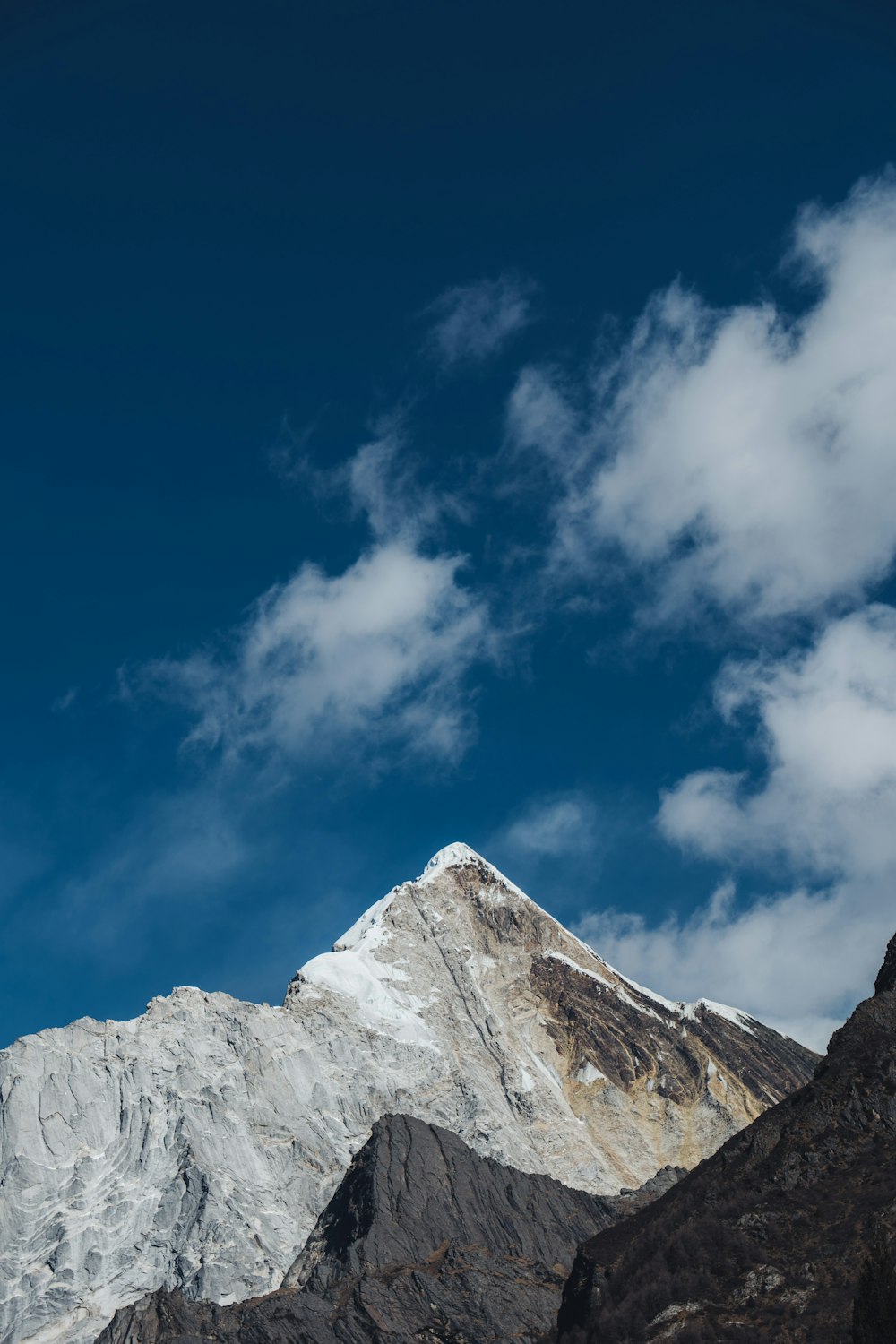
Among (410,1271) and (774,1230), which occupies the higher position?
(410,1271)

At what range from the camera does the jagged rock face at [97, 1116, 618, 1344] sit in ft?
501

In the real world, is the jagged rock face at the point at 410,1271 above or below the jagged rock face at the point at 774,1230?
above

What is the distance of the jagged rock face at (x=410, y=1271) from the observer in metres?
153

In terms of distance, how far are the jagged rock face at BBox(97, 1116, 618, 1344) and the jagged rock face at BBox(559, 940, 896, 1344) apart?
4966 centimetres

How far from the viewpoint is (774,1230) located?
95.2 m

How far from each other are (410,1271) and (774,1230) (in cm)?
8274

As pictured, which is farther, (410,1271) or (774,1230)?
(410,1271)

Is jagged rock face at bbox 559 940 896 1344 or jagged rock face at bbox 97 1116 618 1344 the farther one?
jagged rock face at bbox 97 1116 618 1344

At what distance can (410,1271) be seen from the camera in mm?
166125

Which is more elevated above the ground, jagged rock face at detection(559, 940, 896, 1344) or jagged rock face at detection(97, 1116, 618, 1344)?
jagged rock face at detection(97, 1116, 618, 1344)

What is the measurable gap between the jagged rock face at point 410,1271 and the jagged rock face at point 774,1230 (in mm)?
49658

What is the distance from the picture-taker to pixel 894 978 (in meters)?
113

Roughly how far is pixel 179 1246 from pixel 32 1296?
20914 mm

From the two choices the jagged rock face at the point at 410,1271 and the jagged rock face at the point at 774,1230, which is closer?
the jagged rock face at the point at 774,1230
